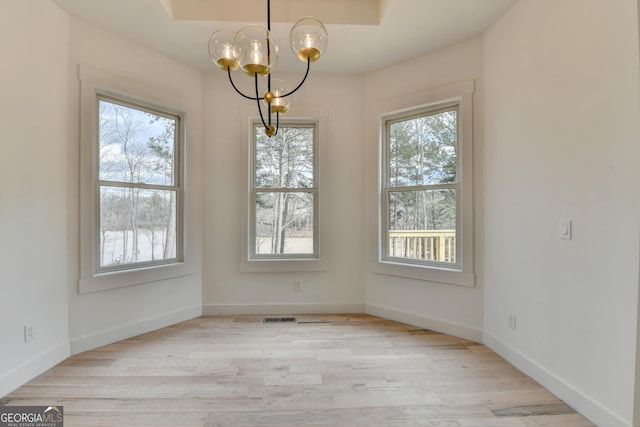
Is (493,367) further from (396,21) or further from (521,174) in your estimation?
(396,21)

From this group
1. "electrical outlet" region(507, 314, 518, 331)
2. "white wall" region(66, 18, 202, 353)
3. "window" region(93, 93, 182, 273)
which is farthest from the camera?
"window" region(93, 93, 182, 273)

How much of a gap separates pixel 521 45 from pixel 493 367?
2.39 metres

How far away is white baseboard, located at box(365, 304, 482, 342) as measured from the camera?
9.00 ft

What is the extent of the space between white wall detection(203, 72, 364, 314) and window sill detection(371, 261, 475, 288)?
0.30 meters

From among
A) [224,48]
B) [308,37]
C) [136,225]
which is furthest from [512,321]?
[136,225]

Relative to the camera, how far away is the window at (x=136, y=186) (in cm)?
269

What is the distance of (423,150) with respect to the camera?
3.07 metres

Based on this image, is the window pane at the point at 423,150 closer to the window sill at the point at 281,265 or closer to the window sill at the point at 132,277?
the window sill at the point at 281,265

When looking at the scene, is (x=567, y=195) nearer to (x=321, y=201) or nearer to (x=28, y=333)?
(x=321, y=201)

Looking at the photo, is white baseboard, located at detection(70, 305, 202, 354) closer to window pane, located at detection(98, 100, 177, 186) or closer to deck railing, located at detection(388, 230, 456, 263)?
window pane, located at detection(98, 100, 177, 186)

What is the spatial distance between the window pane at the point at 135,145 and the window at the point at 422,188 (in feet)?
7.54

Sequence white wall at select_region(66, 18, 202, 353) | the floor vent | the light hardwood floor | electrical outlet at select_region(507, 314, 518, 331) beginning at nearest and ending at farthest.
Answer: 1. the light hardwood floor
2. electrical outlet at select_region(507, 314, 518, 331)
3. white wall at select_region(66, 18, 202, 353)
4. the floor vent

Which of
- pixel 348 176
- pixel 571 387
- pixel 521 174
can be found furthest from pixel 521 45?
pixel 571 387

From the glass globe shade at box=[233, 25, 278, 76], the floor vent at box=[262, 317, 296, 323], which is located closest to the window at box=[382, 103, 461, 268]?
the floor vent at box=[262, 317, 296, 323]
